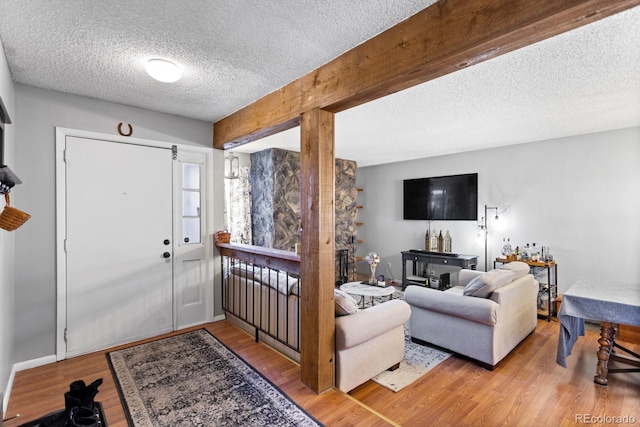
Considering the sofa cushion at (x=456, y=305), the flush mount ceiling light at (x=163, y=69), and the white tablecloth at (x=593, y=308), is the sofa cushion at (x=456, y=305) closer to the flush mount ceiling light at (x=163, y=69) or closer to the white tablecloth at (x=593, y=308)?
the white tablecloth at (x=593, y=308)

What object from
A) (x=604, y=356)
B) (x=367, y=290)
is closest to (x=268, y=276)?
(x=367, y=290)

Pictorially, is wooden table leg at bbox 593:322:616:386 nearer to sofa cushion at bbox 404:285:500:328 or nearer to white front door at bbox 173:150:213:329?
sofa cushion at bbox 404:285:500:328

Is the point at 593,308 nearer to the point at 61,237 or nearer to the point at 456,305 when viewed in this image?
the point at 456,305

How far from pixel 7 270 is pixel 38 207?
0.64m

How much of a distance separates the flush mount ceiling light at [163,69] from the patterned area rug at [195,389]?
2300 millimetres

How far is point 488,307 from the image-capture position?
2.70m

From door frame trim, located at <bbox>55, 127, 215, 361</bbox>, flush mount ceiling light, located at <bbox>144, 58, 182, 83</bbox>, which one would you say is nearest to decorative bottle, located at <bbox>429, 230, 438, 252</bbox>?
flush mount ceiling light, located at <bbox>144, 58, 182, 83</bbox>

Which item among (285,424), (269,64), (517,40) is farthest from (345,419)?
(269,64)

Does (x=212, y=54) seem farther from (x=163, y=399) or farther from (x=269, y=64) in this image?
(x=163, y=399)

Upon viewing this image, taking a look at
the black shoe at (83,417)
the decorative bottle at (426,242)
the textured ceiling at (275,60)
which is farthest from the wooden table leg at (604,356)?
the black shoe at (83,417)

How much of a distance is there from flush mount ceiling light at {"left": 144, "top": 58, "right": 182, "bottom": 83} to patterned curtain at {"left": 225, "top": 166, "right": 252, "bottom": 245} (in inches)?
117

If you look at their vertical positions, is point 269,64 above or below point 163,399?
above

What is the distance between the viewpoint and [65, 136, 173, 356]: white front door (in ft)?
9.44

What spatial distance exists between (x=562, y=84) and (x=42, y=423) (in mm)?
3917
